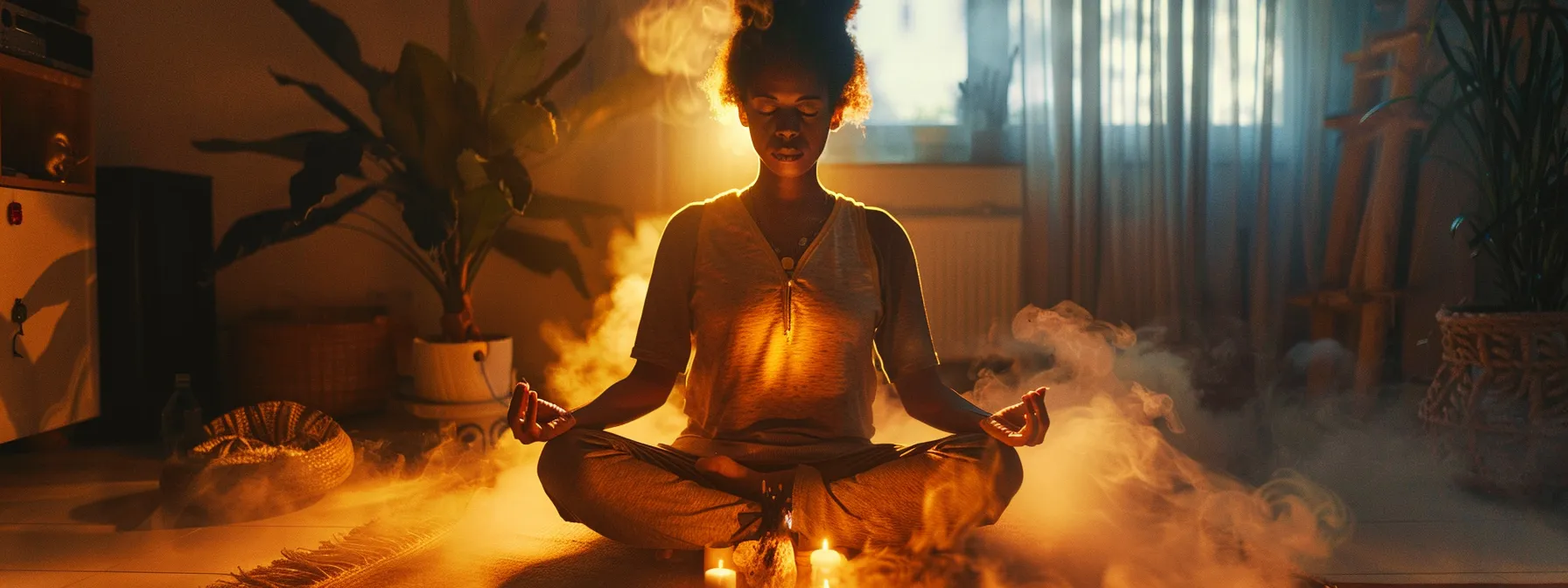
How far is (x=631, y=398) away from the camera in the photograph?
4.99 feet

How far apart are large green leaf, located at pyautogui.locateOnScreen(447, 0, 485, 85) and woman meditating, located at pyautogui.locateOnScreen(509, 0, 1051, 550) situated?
1372mm

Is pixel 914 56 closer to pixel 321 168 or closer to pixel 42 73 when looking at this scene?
pixel 321 168

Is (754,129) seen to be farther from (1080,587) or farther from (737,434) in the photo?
(1080,587)

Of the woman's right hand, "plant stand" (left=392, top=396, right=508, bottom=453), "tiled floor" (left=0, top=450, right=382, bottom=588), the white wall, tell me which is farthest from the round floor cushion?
the white wall

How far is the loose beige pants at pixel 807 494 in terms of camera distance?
1.37m

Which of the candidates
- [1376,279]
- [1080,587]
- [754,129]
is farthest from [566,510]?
[1376,279]

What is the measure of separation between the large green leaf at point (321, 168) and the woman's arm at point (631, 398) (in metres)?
1.14

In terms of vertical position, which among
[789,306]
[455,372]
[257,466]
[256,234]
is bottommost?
[257,466]

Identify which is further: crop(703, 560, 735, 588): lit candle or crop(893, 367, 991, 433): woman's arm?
crop(893, 367, 991, 433): woman's arm

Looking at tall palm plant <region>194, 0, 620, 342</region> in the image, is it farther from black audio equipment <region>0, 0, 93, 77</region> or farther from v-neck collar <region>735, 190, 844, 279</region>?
v-neck collar <region>735, 190, 844, 279</region>

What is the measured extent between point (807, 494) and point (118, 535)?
129 centimetres

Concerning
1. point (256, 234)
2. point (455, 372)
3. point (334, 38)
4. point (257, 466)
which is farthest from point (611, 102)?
point (257, 466)

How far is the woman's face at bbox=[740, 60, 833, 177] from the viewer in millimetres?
1433

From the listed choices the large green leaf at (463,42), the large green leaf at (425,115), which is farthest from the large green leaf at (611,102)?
the large green leaf at (425,115)
